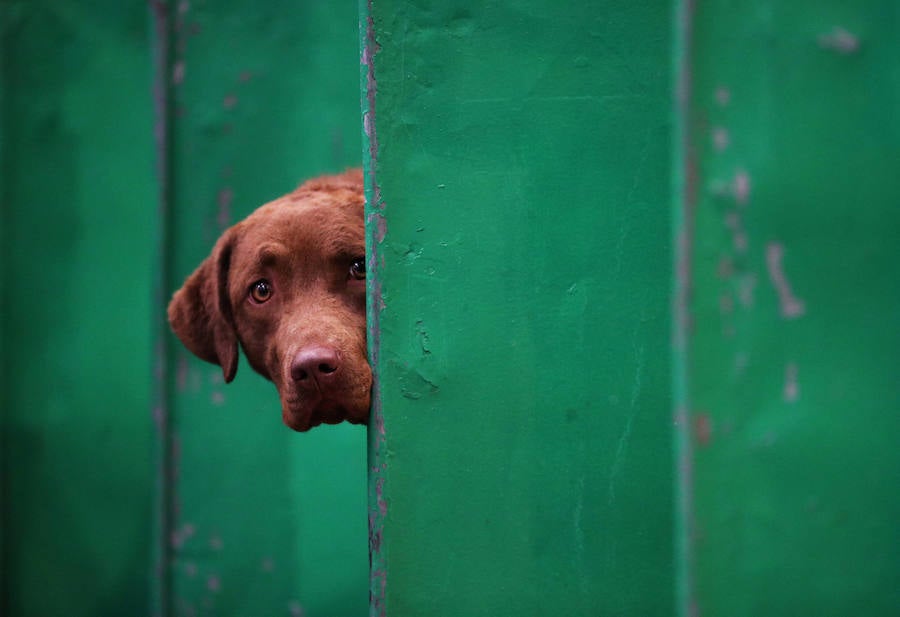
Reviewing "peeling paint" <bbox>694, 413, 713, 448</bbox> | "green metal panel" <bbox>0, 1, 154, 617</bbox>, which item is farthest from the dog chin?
"green metal panel" <bbox>0, 1, 154, 617</bbox>

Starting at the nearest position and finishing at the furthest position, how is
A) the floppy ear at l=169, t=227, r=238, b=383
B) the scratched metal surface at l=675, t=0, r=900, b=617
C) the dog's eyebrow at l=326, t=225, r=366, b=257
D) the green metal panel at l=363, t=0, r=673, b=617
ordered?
1. the scratched metal surface at l=675, t=0, r=900, b=617
2. the green metal panel at l=363, t=0, r=673, b=617
3. the dog's eyebrow at l=326, t=225, r=366, b=257
4. the floppy ear at l=169, t=227, r=238, b=383

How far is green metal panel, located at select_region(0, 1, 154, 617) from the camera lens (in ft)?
12.4

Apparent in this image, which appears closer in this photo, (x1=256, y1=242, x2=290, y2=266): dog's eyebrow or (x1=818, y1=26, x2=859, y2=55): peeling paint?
(x1=818, y1=26, x2=859, y2=55): peeling paint

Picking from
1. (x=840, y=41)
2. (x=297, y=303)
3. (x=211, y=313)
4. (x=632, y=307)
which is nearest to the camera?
(x=840, y=41)

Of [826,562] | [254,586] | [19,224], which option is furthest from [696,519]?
[19,224]

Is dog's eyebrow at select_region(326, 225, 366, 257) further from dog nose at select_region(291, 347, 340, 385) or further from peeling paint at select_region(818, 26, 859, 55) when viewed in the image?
peeling paint at select_region(818, 26, 859, 55)

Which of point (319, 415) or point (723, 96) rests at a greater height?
point (723, 96)

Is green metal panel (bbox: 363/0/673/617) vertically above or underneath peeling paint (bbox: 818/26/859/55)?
underneath

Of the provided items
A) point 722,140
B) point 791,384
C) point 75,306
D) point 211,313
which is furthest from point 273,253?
point 75,306

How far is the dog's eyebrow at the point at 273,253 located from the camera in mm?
2373

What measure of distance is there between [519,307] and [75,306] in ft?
8.43

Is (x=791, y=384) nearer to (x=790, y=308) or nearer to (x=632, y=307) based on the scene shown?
(x=790, y=308)

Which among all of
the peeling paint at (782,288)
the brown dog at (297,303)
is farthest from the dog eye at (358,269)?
the peeling paint at (782,288)

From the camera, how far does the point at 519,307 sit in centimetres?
197
